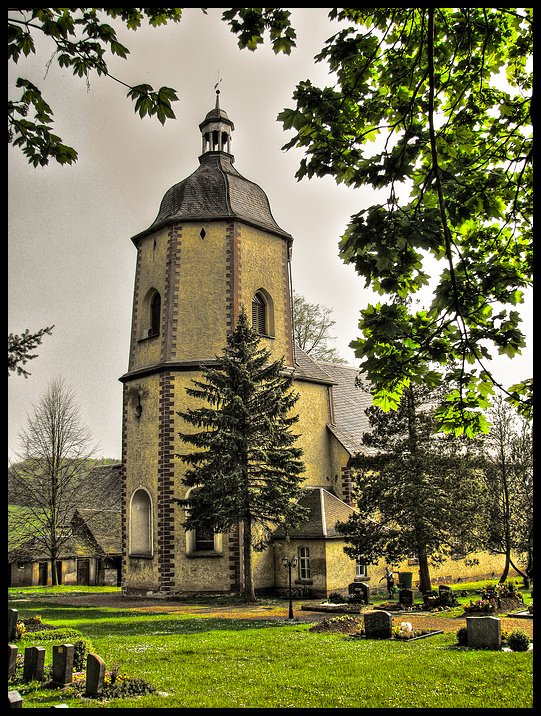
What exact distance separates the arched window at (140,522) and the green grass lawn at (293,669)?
8113 millimetres

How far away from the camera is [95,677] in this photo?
8.48m

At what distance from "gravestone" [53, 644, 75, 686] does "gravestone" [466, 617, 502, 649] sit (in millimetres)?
8116

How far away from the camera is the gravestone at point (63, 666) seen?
9086mm

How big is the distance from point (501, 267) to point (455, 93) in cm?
211

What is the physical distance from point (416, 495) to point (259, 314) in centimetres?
1021

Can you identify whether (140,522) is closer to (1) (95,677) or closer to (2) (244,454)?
(2) (244,454)

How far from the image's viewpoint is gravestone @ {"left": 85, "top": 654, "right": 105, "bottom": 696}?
8438 millimetres

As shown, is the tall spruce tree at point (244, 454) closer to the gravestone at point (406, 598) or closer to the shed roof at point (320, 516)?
the shed roof at point (320, 516)

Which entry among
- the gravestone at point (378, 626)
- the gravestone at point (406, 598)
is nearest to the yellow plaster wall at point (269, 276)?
the gravestone at point (406, 598)

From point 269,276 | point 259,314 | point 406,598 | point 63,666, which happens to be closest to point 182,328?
point 259,314

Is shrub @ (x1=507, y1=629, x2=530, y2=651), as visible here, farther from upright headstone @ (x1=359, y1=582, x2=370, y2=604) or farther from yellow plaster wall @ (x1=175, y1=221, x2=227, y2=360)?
yellow plaster wall @ (x1=175, y1=221, x2=227, y2=360)

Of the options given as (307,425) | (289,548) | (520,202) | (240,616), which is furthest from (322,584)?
(520,202)

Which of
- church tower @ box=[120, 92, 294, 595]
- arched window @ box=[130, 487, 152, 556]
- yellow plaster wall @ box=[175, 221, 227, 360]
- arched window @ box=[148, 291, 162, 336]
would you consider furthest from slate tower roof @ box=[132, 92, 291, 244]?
arched window @ box=[130, 487, 152, 556]

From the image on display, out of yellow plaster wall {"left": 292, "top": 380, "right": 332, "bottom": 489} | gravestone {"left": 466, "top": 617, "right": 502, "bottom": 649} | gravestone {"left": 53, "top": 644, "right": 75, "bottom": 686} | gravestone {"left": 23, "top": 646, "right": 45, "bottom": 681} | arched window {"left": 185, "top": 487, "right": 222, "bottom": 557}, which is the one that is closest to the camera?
gravestone {"left": 53, "top": 644, "right": 75, "bottom": 686}
